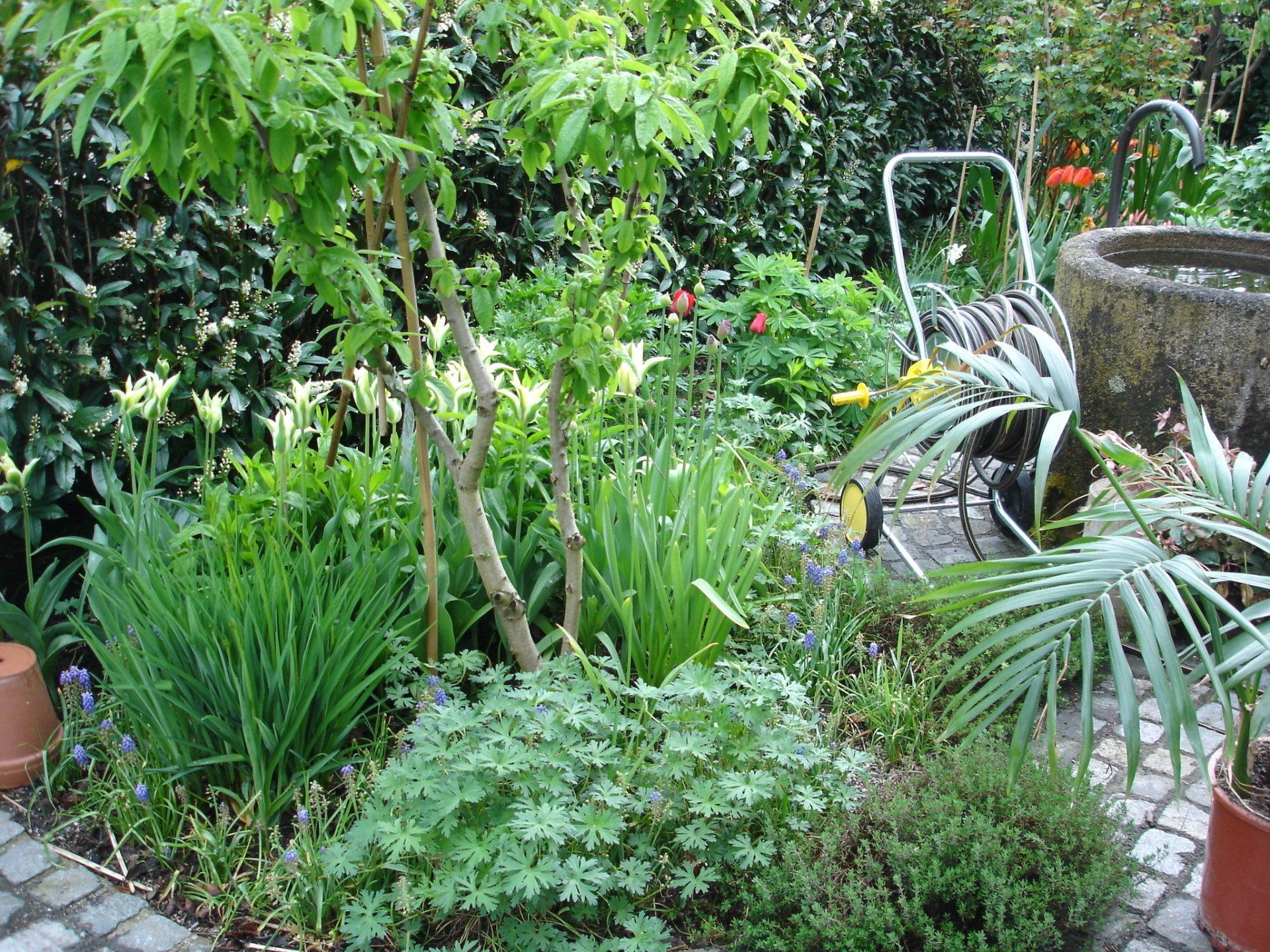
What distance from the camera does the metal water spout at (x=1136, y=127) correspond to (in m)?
3.55

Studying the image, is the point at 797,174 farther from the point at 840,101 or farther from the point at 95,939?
the point at 95,939

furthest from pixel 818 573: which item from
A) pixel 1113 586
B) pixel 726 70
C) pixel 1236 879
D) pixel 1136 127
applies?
pixel 1136 127

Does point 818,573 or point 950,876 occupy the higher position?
point 818,573

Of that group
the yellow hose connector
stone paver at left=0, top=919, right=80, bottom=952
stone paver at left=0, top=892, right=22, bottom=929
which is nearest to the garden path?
the yellow hose connector

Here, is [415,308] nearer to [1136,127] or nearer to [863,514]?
[863,514]

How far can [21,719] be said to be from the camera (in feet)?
8.07

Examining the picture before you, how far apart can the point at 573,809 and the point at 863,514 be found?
189 cm

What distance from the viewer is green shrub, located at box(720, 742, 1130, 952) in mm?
1928

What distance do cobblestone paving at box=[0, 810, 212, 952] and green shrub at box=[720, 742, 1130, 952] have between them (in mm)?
1184

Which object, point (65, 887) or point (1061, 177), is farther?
point (1061, 177)

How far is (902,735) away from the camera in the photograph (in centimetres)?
264

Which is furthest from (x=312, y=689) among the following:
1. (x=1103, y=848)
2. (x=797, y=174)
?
(x=797, y=174)

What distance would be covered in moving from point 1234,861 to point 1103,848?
0.77ft

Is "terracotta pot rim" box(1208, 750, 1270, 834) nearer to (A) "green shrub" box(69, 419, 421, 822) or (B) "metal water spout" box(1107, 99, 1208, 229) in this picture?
(A) "green shrub" box(69, 419, 421, 822)
